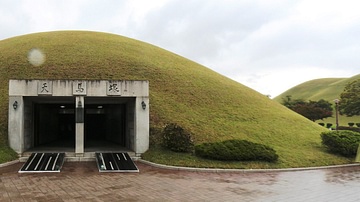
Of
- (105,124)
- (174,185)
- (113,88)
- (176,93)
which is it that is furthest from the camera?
(105,124)

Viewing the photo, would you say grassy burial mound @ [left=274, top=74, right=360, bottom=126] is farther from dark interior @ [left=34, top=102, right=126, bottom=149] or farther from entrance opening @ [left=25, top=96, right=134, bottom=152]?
entrance opening @ [left=25, top=96, right=134, bottom=152]

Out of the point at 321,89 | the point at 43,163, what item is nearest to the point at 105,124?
the point at 43,163

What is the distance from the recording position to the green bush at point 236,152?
1557 centimetres

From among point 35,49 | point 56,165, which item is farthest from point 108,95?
point 35,49

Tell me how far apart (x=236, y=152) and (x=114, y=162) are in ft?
20.4

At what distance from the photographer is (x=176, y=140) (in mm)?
16969

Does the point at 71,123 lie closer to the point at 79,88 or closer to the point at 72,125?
the point at 72,125

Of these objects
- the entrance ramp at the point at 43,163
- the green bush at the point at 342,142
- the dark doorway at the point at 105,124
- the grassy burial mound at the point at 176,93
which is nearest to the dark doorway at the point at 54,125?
the dark doorway at the point at 105,124

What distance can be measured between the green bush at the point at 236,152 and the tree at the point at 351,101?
56.5 metres

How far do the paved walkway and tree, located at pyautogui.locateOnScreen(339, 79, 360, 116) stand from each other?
55947mm

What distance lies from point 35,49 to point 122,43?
31.8 feet

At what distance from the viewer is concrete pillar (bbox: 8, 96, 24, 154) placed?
16.6 m

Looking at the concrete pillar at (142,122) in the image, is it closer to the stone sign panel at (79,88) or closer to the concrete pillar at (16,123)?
the stone sign panel at (79,88)

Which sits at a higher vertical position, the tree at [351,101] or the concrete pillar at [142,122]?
the tree at [351,101]
